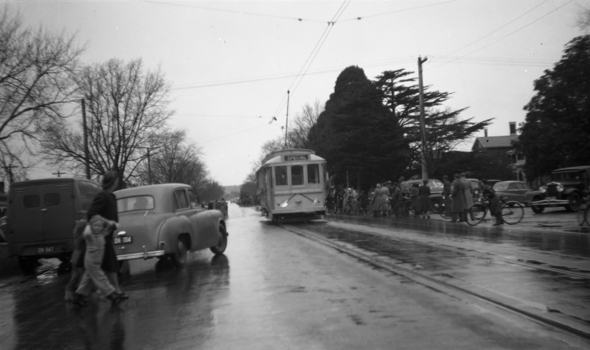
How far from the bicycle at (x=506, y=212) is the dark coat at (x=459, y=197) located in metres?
0.59

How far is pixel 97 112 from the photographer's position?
36.7 metres

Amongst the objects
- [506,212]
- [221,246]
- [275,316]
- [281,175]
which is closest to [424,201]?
[506,212]

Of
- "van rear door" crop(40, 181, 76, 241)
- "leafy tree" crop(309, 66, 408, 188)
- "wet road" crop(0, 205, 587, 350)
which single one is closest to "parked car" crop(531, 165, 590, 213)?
"wet road" crop(0, 205, 587, 350)

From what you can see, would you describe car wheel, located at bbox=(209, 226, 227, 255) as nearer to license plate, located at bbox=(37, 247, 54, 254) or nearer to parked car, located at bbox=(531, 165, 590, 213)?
license plate, located at bbox=(37, 247, 54, 254)

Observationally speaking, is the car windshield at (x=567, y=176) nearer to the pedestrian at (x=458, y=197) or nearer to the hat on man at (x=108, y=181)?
the pedestrian at (x=458, y=197)

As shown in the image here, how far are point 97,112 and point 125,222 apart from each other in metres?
28.4

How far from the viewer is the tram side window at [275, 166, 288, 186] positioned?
25984mm

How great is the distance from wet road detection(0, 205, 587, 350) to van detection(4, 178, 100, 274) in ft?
9.17

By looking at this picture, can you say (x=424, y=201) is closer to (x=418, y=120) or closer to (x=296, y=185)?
(x=296, y=185)

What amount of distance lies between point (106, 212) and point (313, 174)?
19.1m

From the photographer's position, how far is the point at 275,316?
614 cm

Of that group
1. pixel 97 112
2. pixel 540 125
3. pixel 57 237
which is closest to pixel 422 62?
pixel 540 125

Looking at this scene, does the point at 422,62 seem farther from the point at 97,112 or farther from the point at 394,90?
A: the point at 97,112

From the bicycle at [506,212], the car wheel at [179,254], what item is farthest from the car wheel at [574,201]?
the car wheel at [179,254]
